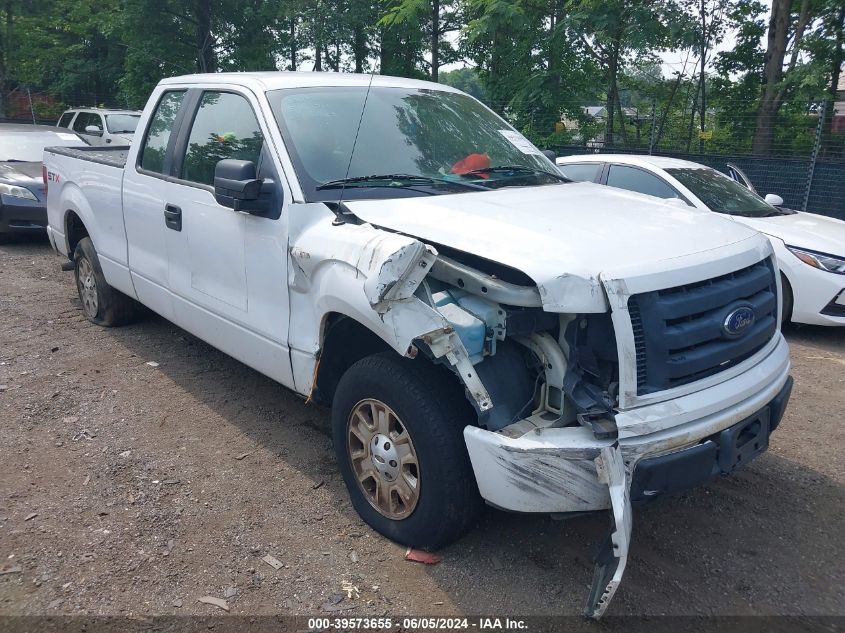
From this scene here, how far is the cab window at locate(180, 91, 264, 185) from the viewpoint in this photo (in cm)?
404

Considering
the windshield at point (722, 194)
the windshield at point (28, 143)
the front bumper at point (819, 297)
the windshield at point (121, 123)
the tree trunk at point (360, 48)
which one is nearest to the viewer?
the front bumper at point (819, 297)

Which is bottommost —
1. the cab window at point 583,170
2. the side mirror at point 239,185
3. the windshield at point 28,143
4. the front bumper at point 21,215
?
the front bumper at point 21,215

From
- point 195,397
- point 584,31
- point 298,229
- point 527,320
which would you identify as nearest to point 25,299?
point 195,397

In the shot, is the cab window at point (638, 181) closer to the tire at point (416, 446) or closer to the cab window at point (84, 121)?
the tire at point (416, 446)

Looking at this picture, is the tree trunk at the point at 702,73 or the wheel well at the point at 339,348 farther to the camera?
the tree trunk at the point at 702,73

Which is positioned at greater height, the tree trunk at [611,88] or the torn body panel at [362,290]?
the tree trunk at [611,88]

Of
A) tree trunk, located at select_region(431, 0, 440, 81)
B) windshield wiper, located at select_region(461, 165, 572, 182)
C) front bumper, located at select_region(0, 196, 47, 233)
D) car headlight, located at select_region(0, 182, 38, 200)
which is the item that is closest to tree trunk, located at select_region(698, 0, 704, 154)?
tree trunk, located at select_region(431, 0, 440, 81)

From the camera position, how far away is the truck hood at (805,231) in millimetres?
6453

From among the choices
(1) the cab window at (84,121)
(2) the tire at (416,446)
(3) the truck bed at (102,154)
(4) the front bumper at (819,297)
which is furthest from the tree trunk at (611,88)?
(2) the tire at (416,446)

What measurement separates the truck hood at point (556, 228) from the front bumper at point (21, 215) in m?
8.12

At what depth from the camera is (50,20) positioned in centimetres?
2461

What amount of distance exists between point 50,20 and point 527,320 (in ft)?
89.5

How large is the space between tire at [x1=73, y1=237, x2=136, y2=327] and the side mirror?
9.29 ft

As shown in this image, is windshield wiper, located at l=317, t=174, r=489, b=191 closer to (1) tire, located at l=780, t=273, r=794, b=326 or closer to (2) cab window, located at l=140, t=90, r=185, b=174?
(2) cab window, located at l=140, t=90, r=185, b=174
